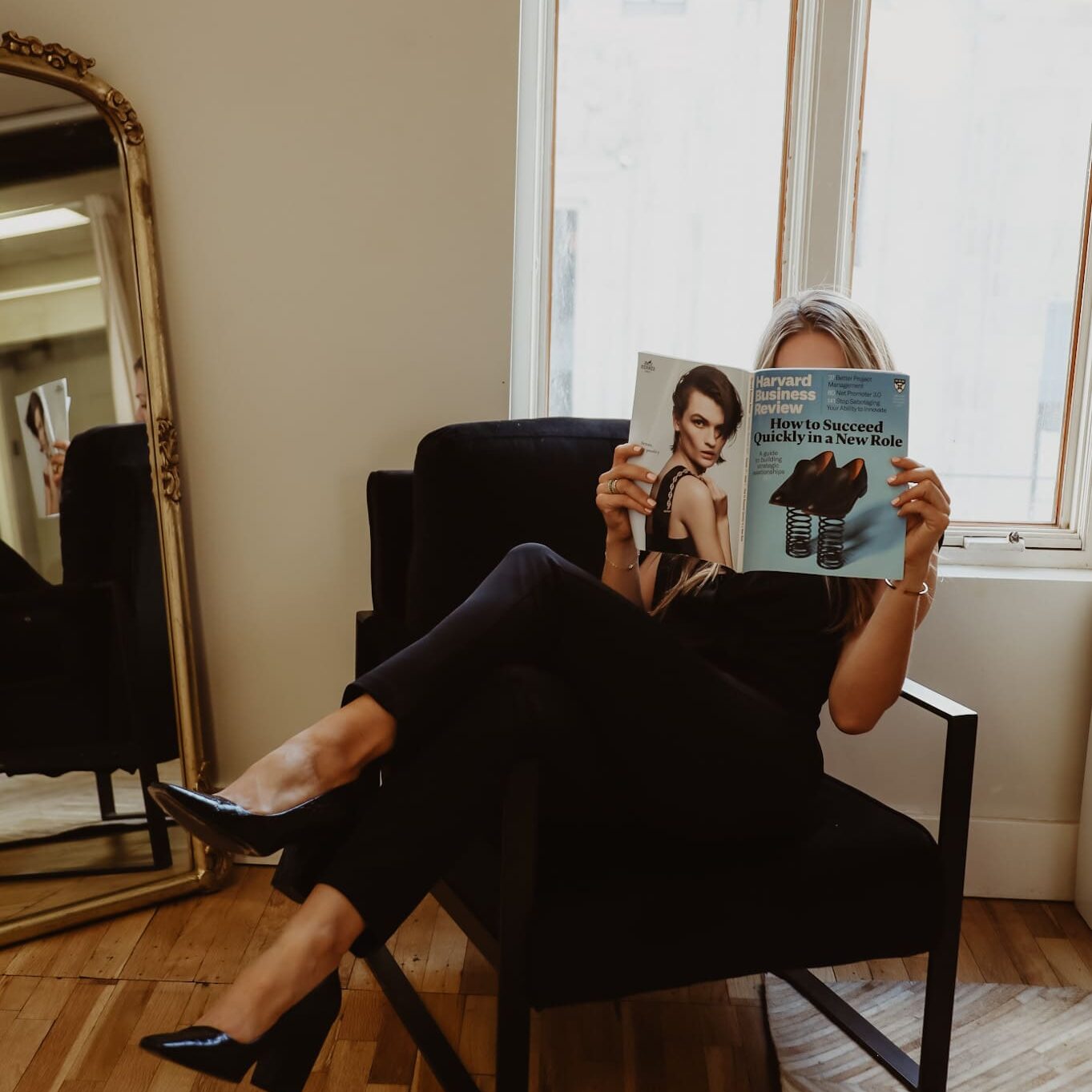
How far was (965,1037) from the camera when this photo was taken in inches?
62.2

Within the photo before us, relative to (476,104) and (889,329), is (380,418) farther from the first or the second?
(889,329)

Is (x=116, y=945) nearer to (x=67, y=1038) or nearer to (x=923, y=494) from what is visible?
(x=67, y=1038)

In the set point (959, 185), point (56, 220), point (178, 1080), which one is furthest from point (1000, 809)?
point (56, 220)

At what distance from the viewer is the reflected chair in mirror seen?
178 centimetres

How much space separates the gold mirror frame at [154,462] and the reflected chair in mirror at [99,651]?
2 centimetres

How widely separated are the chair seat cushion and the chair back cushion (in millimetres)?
440

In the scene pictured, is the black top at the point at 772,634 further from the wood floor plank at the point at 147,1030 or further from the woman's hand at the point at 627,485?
the wood floor plank at the point at 147,1030

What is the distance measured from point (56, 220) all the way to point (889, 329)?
1574 millimetres

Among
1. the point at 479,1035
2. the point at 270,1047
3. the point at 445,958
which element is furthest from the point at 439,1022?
the point at 270,1047

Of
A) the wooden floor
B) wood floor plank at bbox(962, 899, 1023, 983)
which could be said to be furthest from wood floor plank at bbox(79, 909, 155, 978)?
wood floor plank at bbox(962, 899, 1023, 983)

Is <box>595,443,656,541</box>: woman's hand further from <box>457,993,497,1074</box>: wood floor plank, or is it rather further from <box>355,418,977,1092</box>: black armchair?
<box>457,993,497,1074</box>: wood floor plank

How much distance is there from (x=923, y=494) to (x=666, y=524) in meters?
0.32

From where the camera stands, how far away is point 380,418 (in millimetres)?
1939

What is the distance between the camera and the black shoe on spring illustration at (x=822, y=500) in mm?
1260
